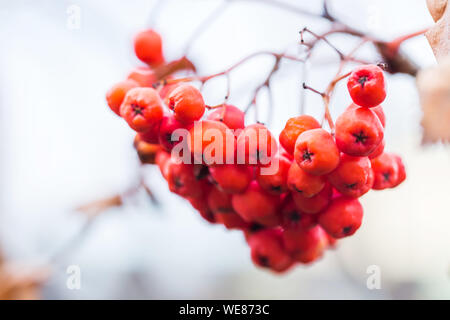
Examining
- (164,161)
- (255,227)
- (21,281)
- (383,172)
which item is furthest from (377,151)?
(21,281)

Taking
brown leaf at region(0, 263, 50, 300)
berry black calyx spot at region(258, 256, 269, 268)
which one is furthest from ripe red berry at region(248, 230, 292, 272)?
brown leaf at region(0, 263, 50, 300)

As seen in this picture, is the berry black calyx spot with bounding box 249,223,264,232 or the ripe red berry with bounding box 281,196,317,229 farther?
the berry black calyx spot with bounding box 249,223,264,232

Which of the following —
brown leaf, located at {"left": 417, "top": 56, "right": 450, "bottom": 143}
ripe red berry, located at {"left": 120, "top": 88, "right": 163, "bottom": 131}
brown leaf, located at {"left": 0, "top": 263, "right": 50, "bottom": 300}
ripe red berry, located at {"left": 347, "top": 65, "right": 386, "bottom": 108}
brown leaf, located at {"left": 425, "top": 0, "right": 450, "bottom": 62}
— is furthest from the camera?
brown leaf, located at {"left": 0, "top": 263, "right": 50, "bottom": 300}

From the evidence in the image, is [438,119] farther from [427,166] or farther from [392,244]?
[392,244]

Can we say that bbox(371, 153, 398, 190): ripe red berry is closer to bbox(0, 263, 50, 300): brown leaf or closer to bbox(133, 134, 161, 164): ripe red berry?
bbox(133, 134, 161, 164): ripe red berry

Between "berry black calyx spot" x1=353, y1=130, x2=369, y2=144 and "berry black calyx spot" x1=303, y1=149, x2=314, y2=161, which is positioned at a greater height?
"berry black calyx spot" x1=353, y1=130, x2=369, y2=144

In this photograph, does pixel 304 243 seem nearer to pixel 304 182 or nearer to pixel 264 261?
pixel 264 261

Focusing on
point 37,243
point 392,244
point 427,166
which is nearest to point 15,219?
point 37,243

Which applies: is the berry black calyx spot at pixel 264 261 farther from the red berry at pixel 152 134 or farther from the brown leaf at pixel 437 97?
the brown leaf at pixel 437 97
